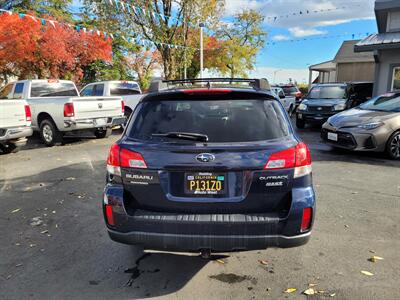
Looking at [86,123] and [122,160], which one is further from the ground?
[122,160]

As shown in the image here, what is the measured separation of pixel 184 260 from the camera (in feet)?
11.6

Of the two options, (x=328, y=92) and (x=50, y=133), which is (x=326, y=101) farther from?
(x=50, y=133)

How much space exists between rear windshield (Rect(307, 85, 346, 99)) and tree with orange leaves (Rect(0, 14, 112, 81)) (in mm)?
14004

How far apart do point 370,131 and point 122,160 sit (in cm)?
656

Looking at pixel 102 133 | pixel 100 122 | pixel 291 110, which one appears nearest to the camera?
pixel 100 122

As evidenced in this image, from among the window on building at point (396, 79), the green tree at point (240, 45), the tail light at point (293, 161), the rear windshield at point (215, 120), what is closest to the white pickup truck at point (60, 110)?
the rear windshield at point (215, 120)

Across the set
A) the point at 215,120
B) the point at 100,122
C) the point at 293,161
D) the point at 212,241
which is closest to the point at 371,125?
the point at 293,161

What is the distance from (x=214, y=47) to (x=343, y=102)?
25.1m

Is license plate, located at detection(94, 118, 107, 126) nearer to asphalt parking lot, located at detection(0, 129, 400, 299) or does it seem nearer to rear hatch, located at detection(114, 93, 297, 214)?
asphalt parking lot, located at detection(0, 129, 400, 299)

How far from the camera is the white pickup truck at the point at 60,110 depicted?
9.51 meters

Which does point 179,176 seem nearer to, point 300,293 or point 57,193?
point 300,293

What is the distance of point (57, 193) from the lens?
570cm

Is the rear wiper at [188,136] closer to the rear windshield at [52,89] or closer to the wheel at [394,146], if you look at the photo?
the wheel at [394,146]

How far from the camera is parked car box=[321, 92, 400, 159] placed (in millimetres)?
7719
